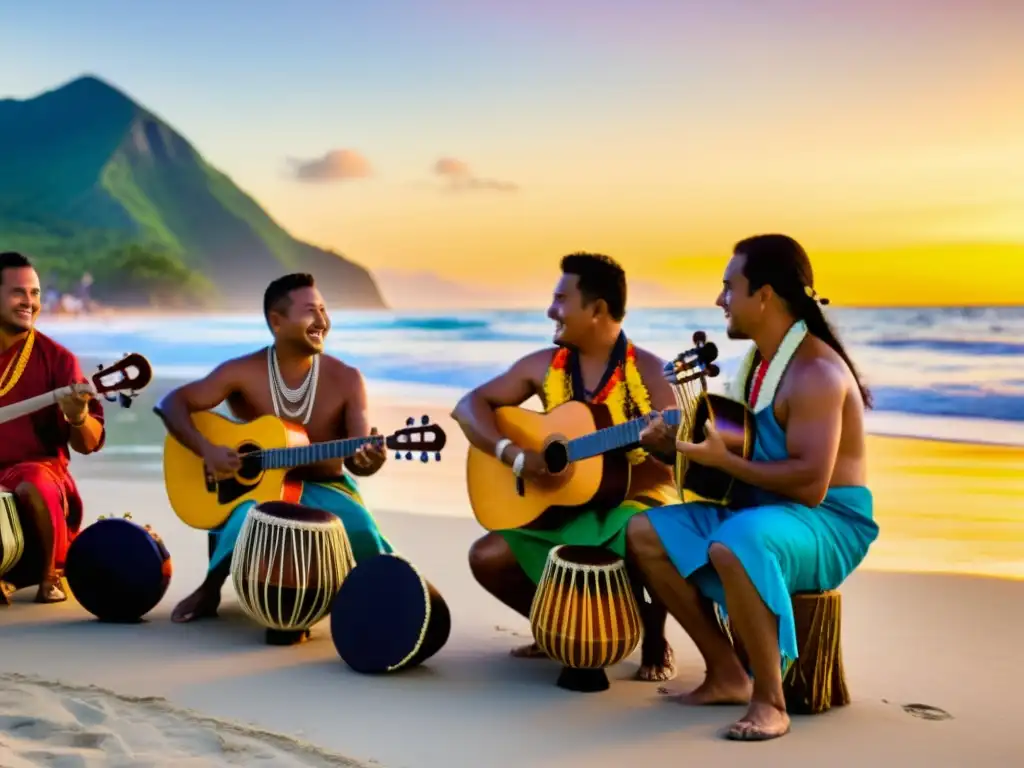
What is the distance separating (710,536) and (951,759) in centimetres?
98

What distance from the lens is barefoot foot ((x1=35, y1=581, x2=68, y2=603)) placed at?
5.80 m

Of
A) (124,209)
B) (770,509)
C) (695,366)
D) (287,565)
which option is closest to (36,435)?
(287,565)

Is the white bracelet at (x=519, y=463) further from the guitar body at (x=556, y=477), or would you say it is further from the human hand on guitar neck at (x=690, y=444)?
the human hand on guitar neck at (x=690, y=444)

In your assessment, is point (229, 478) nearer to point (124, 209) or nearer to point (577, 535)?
point (577, 535)

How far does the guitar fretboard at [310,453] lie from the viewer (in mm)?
5199

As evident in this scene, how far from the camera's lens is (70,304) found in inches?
1513

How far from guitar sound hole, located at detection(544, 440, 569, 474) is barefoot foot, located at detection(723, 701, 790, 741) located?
4.10 ft

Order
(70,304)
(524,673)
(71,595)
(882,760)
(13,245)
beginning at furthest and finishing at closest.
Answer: (13,245)
(70,304)
(71,595)
(524,673)
(882,760)

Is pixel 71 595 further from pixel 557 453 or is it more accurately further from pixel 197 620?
pixel 557 453

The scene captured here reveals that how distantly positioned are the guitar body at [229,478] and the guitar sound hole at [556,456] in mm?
1110

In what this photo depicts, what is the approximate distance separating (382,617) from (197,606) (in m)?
1.20

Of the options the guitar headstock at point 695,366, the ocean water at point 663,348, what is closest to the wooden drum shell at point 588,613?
the guitar headstock at point 695,366

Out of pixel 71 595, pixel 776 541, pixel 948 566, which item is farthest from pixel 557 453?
pixel 948 566

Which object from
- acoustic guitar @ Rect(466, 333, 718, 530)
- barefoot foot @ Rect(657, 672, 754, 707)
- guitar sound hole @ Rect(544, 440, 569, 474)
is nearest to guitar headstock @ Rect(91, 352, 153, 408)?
acoustic guitar @ Rect(466, 333, 718, 530)
